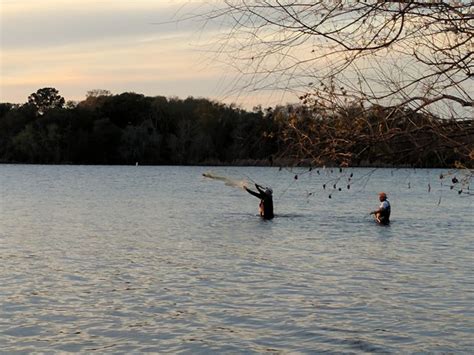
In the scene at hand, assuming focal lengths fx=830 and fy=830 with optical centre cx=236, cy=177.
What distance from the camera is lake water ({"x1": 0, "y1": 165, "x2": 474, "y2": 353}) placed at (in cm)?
1440

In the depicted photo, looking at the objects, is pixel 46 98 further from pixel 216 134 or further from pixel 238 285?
pixel 238 285

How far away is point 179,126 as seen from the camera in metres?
130

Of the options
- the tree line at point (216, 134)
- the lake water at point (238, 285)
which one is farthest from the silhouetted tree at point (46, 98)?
the lake water at point (238, 285)

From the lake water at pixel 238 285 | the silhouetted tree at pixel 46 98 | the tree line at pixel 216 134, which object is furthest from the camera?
the silhouetted tree at pixel 46 98

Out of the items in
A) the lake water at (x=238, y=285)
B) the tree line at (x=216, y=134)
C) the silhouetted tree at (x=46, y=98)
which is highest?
the silhouetted tree at (x=46, y=98)

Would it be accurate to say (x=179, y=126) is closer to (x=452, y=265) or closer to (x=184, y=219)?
(x=184, y=219)

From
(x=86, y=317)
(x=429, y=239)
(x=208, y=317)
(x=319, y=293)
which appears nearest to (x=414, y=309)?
(x=319, y=293)

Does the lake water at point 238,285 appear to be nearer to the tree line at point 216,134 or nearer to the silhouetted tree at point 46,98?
the tree line at point 216,134

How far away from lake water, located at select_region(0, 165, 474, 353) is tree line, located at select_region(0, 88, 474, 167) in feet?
1.17

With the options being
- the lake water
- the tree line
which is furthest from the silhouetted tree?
the lake water

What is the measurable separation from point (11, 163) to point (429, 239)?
14438cm

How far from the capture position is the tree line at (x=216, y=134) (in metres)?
6.13

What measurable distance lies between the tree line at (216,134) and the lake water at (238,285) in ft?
1.17

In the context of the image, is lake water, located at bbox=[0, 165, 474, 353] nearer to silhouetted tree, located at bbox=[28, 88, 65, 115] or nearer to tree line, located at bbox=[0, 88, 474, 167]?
tree line, located at bbox=[0, 88, 474, 167]
